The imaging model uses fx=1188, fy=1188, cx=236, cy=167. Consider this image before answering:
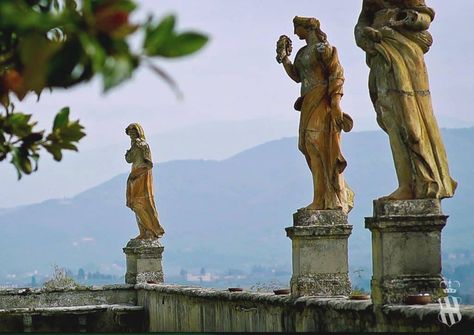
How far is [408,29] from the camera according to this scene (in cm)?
900

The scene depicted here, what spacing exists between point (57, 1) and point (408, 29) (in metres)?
6.40

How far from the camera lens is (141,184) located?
2030cm

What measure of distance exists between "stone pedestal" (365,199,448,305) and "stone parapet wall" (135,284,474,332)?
220mm

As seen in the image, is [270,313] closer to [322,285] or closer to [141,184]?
[322,285]

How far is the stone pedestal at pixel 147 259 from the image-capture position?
2017 cm

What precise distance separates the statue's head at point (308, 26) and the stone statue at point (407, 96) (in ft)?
8.04

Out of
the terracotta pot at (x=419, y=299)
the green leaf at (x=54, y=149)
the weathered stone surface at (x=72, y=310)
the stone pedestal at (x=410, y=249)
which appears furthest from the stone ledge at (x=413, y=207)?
the weathered stone surface at (x=72, y=310)

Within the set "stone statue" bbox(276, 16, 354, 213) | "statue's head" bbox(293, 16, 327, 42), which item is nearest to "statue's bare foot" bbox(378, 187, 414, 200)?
"stone statue" bbox(276, 16, 354, 213)

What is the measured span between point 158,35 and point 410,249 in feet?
22.2

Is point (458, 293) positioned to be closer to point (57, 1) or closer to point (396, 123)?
point (396, 123)

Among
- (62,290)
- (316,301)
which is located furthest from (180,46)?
(62,290)

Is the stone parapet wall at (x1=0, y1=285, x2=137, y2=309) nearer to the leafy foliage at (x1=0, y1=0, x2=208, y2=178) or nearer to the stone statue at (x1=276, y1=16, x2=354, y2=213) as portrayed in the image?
the stone statue at (x1=276, y1=16, x2=354, y2=213)

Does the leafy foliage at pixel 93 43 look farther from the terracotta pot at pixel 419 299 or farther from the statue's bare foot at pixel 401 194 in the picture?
the statue's bare foot at pixel 401 194

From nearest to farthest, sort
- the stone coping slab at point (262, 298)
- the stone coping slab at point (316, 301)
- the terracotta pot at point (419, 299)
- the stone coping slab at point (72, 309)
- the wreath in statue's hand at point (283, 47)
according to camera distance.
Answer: the stone coping slab at point (316, 301) → the terracotta pot at point (419, 299) → the stone coping slab at point (262, 298) → the wreath in statue's hand at point (283, 47) → the stone coping slab at point (72, 309)
